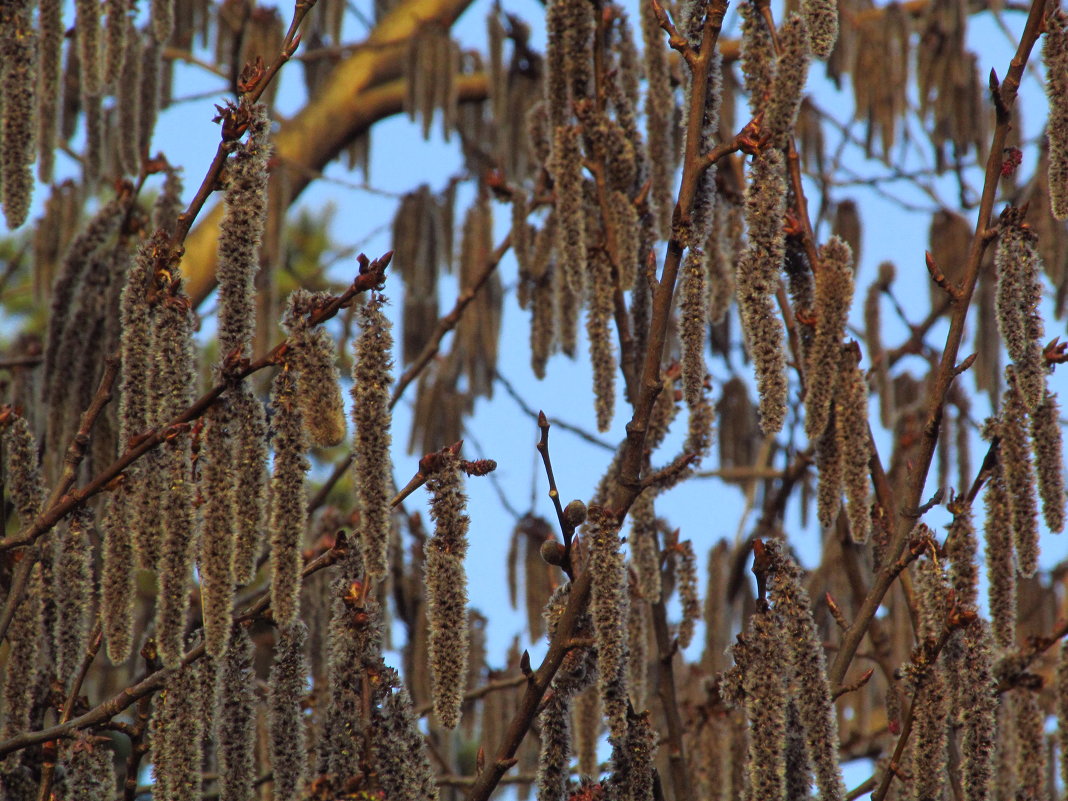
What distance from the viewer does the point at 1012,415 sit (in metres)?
2.39

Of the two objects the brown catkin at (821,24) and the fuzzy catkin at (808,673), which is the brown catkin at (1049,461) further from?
the brown catkin at (821,24)

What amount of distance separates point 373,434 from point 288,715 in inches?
18.6

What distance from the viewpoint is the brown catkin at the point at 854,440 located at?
7.89 feet

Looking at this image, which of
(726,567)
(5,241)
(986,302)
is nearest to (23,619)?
(726,567)

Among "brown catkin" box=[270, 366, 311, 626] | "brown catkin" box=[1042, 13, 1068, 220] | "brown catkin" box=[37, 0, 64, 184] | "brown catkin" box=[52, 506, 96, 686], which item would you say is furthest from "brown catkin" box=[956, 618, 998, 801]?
"brown catkin" box=[37, 0, 64, 184]

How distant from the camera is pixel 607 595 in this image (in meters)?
1.92

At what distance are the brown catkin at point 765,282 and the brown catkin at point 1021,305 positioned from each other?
Answer: 1.31 ft

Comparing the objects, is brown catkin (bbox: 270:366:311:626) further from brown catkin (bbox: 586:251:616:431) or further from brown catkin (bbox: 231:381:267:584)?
brown catkin (bbox: 586:251:616:431)

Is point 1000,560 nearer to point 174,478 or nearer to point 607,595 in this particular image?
point 607,595

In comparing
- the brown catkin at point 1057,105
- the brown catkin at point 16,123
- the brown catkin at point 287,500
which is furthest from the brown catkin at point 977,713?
the brown catkin at point 16,123

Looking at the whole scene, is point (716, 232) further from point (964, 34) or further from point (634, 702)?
point (964, 34)

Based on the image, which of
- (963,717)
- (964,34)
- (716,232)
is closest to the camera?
(963,717)

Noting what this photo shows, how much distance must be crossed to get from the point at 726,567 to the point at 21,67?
281 centimetres

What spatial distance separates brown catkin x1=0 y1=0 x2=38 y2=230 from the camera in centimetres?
253
